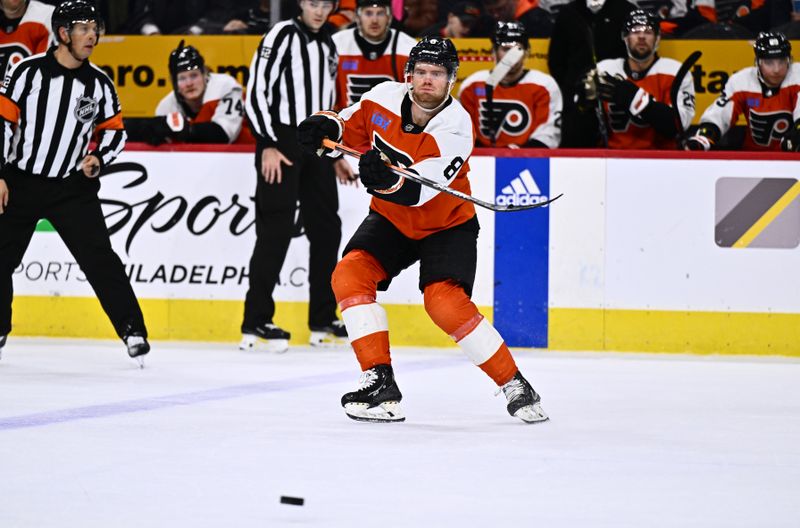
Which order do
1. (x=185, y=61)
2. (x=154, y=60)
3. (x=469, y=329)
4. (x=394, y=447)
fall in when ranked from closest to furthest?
1. (x=394, y=447)
2. (x=469, y=329)
3. (x=185, y=61)
4. (x=154, y=60)

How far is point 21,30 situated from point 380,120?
10.9 ft

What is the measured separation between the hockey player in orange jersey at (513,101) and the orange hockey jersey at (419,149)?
2.28m

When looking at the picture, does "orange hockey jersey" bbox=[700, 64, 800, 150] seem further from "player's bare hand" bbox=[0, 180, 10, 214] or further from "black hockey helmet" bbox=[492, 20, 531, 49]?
"player's bare hand" bbox=[0, 180, 10, 214]

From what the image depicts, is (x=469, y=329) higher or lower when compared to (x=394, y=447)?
higher

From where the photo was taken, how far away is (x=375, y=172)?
3828mm

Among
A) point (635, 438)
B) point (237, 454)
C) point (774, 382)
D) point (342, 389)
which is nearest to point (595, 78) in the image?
point (774, 382)

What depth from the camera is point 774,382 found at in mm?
5141

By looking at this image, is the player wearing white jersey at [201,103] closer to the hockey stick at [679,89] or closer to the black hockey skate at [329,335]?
the black hockey skate at [329,335]

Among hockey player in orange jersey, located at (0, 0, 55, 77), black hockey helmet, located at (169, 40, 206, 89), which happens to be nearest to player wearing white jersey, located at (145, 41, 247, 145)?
black hockey helmet, located at (169, 40, 206, 89)

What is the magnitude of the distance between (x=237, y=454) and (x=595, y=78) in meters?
3.56

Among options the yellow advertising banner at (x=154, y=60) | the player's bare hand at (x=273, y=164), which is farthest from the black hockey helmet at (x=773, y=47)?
the player's bare hand at (x=273, y=164)

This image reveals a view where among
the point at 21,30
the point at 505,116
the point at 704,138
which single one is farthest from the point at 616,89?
the point at 21,30

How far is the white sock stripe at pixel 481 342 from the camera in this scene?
3.98 m

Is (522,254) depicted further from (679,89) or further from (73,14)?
(73,14)
